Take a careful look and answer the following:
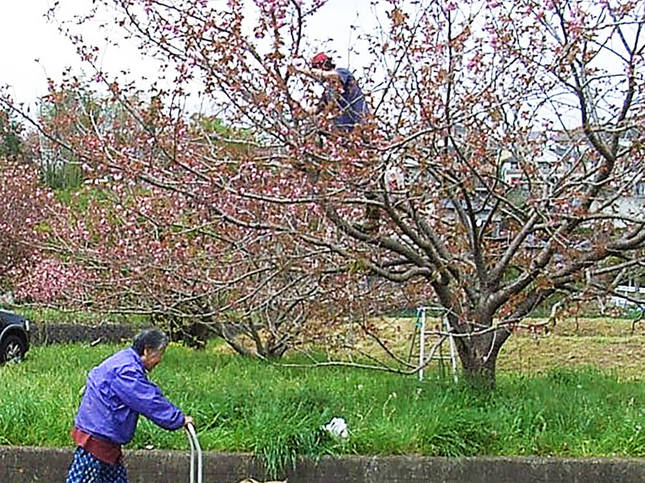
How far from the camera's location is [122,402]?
17.5 feet

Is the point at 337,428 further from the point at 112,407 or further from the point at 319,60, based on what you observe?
the point at 319,60

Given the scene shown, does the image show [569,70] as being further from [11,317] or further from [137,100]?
[11,317]

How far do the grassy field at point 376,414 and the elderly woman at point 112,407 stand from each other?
4.10 ft

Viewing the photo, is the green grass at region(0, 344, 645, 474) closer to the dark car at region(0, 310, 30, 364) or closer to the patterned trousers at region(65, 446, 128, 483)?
the patterned trousers at region(65, 446, 128, 483)

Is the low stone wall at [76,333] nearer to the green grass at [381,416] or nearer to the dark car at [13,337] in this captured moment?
the dark car at [13,337]

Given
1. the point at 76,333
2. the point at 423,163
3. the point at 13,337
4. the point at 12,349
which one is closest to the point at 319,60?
the point at 423,163

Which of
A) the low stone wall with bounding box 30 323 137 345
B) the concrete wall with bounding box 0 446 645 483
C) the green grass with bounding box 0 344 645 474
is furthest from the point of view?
the low stone wall with bounding box 30 323 137 345

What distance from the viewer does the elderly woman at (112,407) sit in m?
5.26

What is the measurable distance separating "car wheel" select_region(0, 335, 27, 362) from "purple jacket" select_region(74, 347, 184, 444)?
8.73 m

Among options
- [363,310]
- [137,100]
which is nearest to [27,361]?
[363,310]

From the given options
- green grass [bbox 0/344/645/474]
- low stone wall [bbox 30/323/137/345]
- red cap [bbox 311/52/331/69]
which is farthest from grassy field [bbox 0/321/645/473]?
low stone wall [bbox 30/323/137/345]

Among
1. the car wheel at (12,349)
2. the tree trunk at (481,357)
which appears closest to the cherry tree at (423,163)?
the tree trunk at (481,357)

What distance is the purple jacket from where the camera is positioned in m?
5.17

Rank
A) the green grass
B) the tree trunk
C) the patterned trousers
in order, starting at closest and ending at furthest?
1. the patterned trousers
2. the green grass
3. the tree trunk
